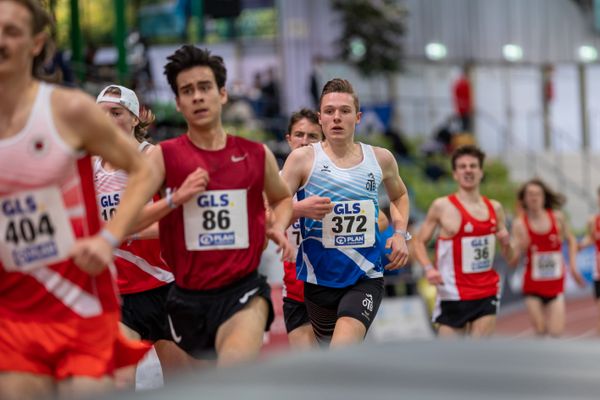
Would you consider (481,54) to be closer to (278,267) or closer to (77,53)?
(77,53)

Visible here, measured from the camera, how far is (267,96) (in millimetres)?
25234

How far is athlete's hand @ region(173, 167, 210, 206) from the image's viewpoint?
5793mm

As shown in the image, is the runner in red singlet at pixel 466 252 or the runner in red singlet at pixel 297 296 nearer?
the runner in red singlet at pixel 297 296

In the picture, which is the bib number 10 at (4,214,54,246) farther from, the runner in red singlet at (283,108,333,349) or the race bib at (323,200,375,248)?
the runner in red singlet at (283,108,333,349)

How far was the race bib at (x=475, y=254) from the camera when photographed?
10523 mm

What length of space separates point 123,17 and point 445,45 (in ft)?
59.7

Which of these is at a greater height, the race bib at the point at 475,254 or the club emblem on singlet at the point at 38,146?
the club emblem on singlet at the point at 38,146

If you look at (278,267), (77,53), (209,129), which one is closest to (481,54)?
(77,53)

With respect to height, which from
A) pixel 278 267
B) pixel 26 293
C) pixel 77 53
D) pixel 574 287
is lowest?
pixel 574 287

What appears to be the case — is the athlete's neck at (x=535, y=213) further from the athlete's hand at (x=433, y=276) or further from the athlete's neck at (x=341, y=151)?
the athlete's neck at (x=341, y=151)

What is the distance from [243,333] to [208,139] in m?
1.02

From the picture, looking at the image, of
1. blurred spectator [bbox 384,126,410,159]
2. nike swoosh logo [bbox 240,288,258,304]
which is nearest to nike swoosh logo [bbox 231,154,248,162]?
nike swoosh logo [bbox 240,288,258,304]

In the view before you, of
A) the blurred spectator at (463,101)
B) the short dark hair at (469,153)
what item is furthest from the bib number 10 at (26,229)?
the blurred spectator at (463,101)

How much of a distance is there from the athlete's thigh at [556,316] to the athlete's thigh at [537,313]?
0.09 m
